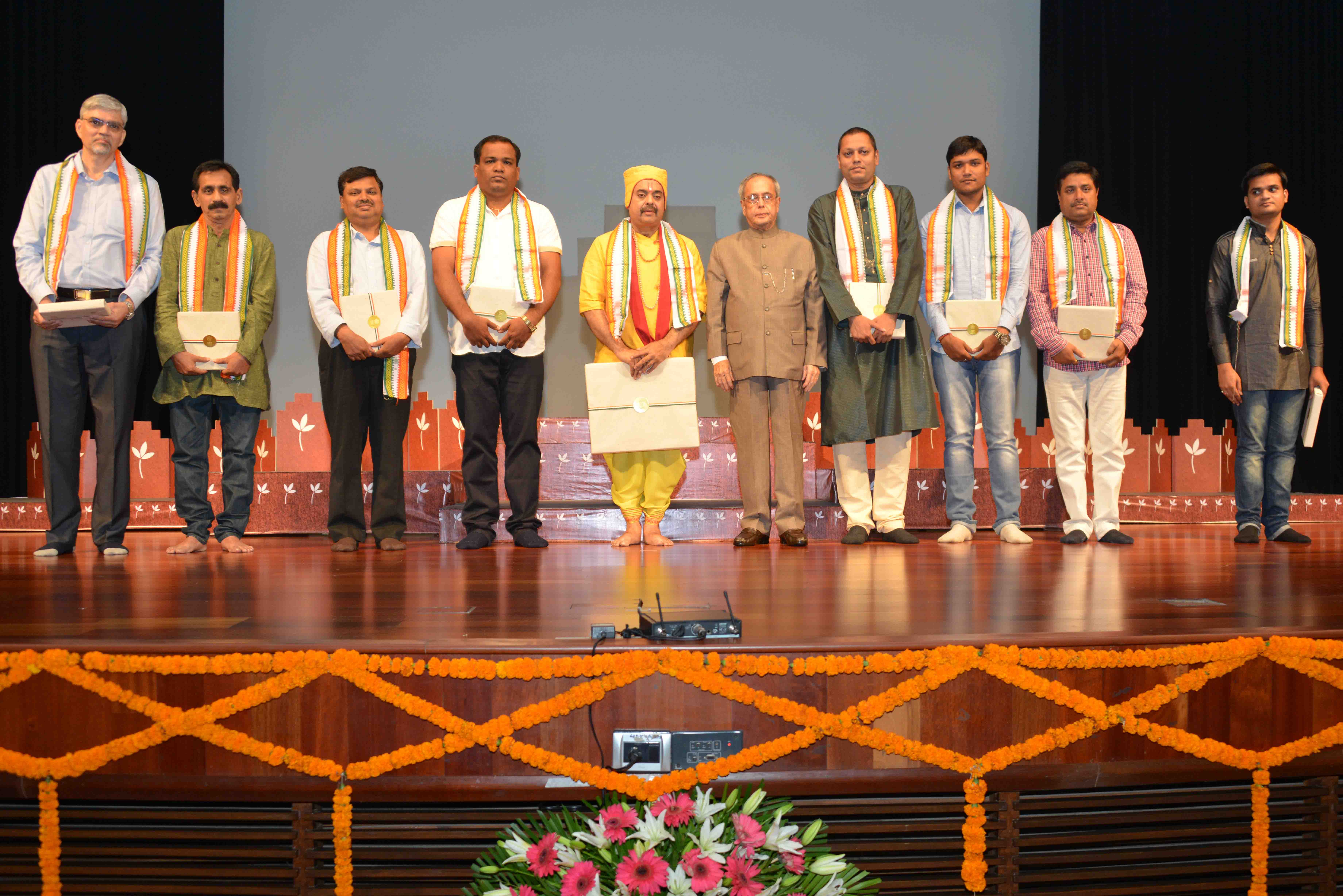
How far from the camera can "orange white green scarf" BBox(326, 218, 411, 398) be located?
3.29 metres

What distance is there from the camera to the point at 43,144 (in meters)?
5.14

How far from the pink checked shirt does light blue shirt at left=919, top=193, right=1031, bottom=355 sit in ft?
0.30

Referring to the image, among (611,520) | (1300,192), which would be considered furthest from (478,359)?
(1300,192)

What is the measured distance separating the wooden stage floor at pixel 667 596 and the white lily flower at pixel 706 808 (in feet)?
0.80

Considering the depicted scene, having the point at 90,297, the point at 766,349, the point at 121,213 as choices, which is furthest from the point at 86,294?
the point at 766,349

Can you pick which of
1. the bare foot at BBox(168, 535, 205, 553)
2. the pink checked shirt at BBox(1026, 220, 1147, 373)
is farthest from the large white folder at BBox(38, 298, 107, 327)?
the pink checked shirt at BBox(1026, 220, 1147, 373)

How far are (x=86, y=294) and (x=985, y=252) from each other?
3133mm

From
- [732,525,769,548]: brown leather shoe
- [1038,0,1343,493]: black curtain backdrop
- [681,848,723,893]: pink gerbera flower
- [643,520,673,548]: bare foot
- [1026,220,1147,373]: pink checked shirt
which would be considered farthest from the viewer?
[1038,0,1343,493]: black curtain backdrop

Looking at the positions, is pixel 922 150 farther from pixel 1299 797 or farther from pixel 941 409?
pixel 1299 797

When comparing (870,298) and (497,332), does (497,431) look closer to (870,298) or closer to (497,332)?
(497,332)

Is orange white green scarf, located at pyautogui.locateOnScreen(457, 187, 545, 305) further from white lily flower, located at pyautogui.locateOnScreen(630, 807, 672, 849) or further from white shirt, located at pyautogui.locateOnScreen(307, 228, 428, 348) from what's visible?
white lily flower, located at pyautogui.locateOnScreen(630, 807, 672, 849)

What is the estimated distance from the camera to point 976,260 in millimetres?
3459

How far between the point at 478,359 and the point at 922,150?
3.42m

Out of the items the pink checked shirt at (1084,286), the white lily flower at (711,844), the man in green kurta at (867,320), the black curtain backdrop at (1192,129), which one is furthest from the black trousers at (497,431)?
the black curtain backdrop at (1192,129)
